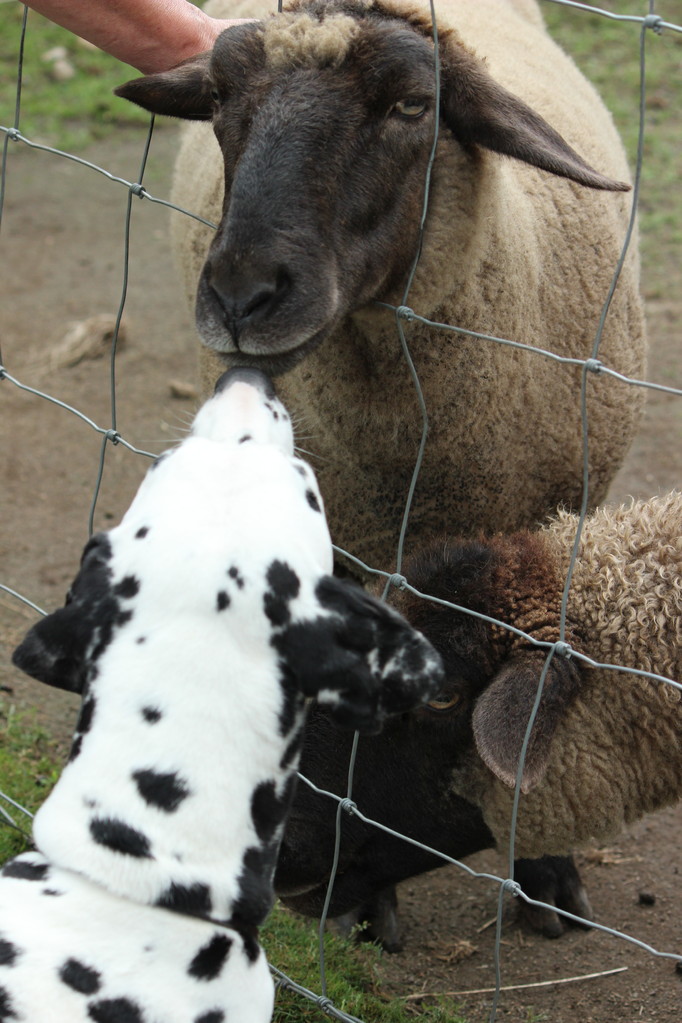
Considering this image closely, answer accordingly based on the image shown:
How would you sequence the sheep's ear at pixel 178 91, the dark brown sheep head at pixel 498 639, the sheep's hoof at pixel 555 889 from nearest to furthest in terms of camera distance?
the dark brown sheep head at pixel 498 639 → the sheep's ear at pixel 178 91 → the sheep's hoof at pixel 555 889

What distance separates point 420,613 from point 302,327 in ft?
2.74

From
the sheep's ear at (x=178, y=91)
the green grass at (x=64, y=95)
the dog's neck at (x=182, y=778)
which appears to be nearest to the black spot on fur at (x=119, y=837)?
the dog's neck at (x=182, y=778)

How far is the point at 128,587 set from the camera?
2.08 metres

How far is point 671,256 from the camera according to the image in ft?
27.0

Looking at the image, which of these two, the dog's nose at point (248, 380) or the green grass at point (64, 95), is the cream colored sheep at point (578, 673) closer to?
the dog's nose at point (248, 380)

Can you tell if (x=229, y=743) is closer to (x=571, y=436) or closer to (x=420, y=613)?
(x=420, y=613)

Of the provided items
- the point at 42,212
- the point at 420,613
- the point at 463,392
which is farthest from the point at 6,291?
the point at 420,613

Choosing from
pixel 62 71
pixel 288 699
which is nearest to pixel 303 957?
pixel 288 699

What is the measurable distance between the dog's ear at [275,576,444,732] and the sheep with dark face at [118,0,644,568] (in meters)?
0.86

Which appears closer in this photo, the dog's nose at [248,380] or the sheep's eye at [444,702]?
the dog's nose at [248,380]

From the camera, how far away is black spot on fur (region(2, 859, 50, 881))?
84.6 inches

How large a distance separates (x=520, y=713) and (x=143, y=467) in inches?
167

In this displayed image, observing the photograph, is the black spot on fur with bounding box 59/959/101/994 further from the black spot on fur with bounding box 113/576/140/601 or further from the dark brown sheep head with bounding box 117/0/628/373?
the dark brown sheep head with bounding box 117/0/628/373

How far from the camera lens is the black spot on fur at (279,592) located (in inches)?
78.8
